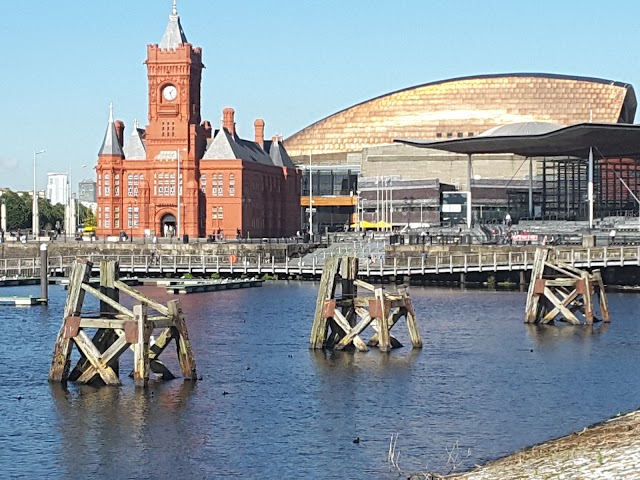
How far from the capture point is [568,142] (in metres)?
121

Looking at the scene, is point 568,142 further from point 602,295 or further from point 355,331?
point 355,331

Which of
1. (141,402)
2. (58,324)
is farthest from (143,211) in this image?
(141,402)

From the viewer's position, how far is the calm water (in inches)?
1276

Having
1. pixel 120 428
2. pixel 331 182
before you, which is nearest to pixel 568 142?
pixel 331 182

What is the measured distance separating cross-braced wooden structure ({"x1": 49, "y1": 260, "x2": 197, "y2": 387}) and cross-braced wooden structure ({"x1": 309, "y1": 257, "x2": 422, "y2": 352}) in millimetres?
7645

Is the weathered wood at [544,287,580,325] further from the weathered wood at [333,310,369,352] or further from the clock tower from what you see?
the clock tower

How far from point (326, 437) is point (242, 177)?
334 ft

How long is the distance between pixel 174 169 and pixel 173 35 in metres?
13.6

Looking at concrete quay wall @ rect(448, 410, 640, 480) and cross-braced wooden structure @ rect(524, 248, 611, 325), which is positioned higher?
cross-braced wooden structure @ rect(524, 248, 611, 325)

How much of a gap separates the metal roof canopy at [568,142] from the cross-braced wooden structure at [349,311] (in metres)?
66.3

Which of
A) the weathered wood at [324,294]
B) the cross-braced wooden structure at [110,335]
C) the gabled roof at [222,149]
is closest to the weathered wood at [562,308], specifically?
the weathered wood at [324,294]

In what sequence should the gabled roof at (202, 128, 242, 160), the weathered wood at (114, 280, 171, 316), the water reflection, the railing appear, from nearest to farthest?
the weathered wood at (114, 280, 171, 316) → the water reflection → the railing → the gabled roof at (202, 128, 242, 160)

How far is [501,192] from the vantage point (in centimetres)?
17162

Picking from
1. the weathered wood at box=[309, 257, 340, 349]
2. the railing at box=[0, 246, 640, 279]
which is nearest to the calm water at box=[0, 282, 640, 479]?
the weathered wood at box=[309, 257, 340, 349]
